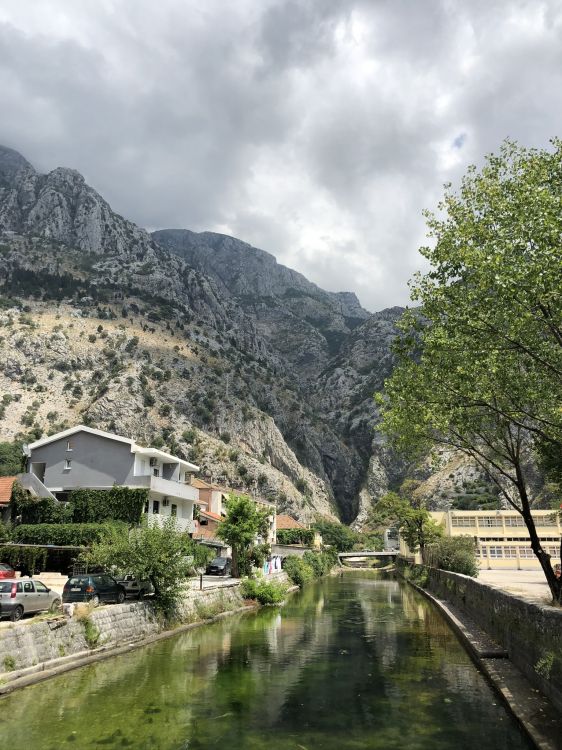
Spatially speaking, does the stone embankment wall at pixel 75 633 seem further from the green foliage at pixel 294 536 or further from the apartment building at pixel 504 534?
the green foliage at pixel 294 536

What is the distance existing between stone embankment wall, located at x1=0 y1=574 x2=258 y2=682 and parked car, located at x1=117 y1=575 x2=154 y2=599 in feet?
6.31

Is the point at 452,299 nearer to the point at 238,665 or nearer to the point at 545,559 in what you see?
the point at 545,559

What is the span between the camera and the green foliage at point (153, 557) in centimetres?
2523

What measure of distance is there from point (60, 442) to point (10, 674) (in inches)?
1576

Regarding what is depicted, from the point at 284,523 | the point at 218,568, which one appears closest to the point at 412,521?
the point at 284,523

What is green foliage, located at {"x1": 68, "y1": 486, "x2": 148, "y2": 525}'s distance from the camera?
4569 centimetres

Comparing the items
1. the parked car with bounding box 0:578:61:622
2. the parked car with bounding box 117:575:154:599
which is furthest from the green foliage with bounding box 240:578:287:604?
the parked car with bounding box 0:578:61:622

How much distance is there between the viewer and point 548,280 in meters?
14.6

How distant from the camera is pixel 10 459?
92562mm

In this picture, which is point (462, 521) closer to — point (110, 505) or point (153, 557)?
point (110, 505)

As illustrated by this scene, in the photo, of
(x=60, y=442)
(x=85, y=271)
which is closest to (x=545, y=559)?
(x=60, y=442)

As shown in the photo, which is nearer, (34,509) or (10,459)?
(34,509)

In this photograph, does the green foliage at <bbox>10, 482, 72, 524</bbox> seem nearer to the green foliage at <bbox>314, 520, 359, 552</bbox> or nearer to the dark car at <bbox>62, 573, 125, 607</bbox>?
the dark car at <bbox>62, 573, 125, 607</bbox>

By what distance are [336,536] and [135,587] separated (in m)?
118
